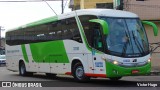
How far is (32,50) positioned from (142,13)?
39.1ft

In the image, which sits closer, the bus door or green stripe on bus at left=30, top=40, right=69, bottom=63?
the bus door

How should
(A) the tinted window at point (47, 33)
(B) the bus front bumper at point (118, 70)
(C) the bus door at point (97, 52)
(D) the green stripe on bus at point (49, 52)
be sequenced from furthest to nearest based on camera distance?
(D) the green stripe on bus at point (49, 52)
(A) the tinted window at point (47, 33)
(C) the bus door at point (97, 52)
(B) the bus front bumper at point (118, 70)

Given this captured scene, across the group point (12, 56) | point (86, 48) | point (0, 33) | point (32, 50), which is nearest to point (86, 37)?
point (86, 48)

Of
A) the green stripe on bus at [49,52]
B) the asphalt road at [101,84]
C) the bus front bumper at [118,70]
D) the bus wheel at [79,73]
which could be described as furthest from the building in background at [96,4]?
the bus front bumper at [118,70]

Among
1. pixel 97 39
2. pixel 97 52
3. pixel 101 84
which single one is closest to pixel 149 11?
pixel 101 84

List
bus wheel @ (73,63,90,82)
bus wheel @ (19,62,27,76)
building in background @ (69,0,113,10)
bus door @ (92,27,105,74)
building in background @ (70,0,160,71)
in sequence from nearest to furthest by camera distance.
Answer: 1. bus door @ (92,27,105,74)
2. bus wheel @ (73,63,90,82)
3. bus wheel @ (19,62,27,76)
4. building in background @ (70,0,160,71)
5. building in background @ (69,0,113,10)

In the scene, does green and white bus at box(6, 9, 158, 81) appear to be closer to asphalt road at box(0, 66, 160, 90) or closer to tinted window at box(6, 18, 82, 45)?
tinted window at box(6, 18, 82, 45)

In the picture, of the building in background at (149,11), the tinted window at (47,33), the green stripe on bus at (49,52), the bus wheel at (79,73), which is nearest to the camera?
the bus wheel at (79,73)

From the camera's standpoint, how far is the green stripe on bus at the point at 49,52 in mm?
20467

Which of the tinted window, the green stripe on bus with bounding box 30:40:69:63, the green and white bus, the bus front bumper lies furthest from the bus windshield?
the green stripe on bus with bounding box 30:40:69:63

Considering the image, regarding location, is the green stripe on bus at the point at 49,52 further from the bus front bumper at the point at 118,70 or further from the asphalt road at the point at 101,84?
the bus front bumper at the point at 118,70

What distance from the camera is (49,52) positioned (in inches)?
864

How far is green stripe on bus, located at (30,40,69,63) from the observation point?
20.5m

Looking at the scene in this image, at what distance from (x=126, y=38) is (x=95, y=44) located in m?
1.39
